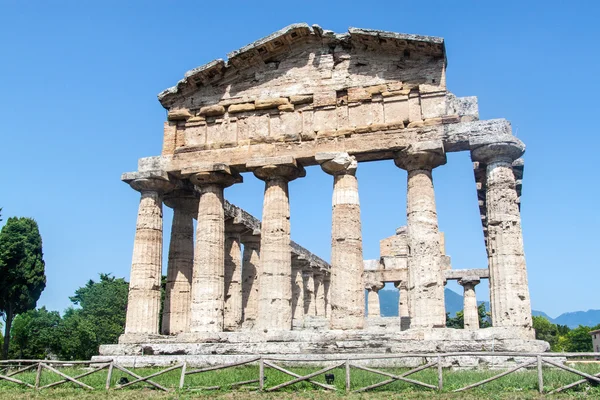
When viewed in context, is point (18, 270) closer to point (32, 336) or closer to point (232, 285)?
point (32, 336)

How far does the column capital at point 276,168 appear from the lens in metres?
23.5

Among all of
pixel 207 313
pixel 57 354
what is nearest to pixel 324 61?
pixel 207 313

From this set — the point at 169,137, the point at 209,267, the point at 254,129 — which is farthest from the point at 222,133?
the point at 209,267

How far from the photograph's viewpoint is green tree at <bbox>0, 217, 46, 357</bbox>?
39.2m

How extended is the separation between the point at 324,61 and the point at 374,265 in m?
23.3

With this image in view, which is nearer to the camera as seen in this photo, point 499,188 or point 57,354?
point 499,188

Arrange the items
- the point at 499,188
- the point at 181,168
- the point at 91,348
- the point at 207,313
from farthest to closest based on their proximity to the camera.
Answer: the point at 91,348, the point at 181,168, the point at 207,313, the point at 499,188

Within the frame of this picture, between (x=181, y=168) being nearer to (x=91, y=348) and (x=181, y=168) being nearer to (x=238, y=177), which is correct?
(x=238, y=177)

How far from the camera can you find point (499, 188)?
21.4 meters

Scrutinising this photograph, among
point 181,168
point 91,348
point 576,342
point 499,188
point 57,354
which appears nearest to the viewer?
point 499,188

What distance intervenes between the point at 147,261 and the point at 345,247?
8.15m

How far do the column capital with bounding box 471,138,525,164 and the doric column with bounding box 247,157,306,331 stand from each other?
6.78 m

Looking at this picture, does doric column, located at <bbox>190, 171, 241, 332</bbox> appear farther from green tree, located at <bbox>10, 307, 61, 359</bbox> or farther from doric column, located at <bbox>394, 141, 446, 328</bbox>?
green tree, located at <bbox>10, 307, 61, 359</bbox>

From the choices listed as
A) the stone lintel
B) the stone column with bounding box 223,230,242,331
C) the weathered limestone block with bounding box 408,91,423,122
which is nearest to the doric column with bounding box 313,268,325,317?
the stone lintel
